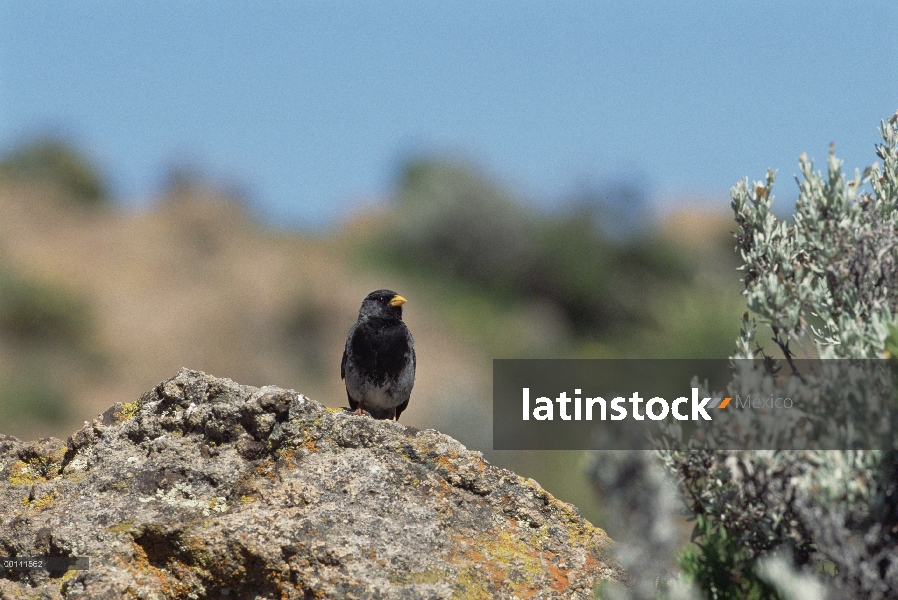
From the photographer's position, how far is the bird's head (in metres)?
7.55

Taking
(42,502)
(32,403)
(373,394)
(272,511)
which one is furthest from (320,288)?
(272,511)

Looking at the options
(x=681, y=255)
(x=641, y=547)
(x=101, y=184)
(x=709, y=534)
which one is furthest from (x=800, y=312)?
(x=101, y=184)

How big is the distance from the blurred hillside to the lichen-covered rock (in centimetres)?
1475

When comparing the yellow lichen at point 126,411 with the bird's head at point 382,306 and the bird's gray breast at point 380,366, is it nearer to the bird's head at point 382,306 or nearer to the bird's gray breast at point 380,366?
the bird's gray breast at point 380,366

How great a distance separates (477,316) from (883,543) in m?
34.7

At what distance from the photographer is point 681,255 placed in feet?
138

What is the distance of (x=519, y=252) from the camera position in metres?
41.3

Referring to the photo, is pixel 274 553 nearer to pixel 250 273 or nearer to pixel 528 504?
pixel 528 504

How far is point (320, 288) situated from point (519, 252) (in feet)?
33.0

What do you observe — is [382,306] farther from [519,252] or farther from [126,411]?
[519,252]

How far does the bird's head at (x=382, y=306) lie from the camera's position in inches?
297

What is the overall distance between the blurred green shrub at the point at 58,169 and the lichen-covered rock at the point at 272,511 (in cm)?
4229

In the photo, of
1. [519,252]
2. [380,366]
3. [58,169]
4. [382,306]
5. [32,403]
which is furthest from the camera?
[58,169]

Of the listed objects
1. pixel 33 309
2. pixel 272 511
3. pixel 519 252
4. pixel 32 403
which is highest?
pixel 519 252
